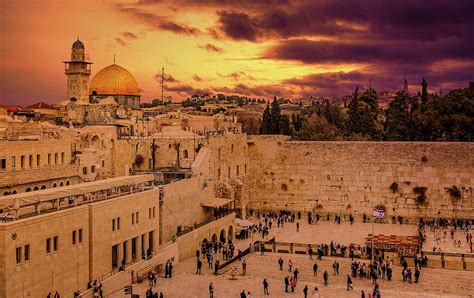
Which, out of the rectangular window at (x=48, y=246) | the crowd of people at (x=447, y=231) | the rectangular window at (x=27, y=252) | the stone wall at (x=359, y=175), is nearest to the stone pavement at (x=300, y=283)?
the rectangular window at (x=48, y=246)

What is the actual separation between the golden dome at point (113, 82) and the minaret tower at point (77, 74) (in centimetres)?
186

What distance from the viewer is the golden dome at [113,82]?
1928 inches

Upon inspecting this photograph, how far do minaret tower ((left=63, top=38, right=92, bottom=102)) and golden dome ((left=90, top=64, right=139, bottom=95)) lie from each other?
1858 mm

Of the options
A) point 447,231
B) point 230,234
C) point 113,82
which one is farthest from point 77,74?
point 447,231

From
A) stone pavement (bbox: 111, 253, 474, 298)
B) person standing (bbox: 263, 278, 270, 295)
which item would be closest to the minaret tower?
stone pavement (bbox: 111, 253, 474, 298)

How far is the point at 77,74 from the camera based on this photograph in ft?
167

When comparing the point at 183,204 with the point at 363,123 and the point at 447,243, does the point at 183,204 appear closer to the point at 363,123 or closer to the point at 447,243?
the point at 447,243

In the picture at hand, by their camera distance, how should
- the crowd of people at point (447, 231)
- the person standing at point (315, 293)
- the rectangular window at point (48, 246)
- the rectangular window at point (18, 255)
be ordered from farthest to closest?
the crowd of people at point (447, 231) < the person standing at point (315, 293) < the rectangular window at point (48, 246) < the rectangular window at point (18, 255)

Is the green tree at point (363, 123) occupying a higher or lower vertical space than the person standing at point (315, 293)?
higher

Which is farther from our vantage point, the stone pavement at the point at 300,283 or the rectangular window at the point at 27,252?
the stone pavement at the point at 300,283

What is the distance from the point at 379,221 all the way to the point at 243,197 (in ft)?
29.9

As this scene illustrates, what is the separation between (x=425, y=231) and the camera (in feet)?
121

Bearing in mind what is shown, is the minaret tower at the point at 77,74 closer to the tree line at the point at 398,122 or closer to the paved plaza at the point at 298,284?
the tree line at the point at 398,122

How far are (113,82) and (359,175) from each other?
69.0 feet
